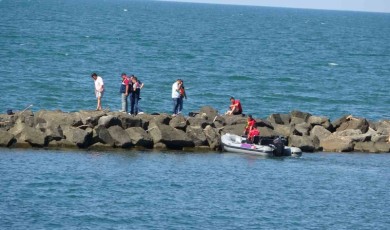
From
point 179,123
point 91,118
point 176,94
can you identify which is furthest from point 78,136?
point 176,94

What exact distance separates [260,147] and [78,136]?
7.76 meters

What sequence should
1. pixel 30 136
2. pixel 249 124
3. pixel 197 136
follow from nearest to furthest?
pixel 30 136
pixel 197 136
pixel 249 124

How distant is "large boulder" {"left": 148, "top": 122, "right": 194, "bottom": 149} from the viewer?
4162cm

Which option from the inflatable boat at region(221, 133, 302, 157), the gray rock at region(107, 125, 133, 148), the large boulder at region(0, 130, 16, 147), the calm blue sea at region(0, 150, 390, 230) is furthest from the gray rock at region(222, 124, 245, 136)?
the large boulder at region(0, 130, 16, 147)

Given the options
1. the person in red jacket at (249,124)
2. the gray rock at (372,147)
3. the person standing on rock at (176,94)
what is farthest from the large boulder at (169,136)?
the gray rock at (372,147)

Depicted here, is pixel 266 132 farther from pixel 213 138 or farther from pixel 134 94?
pixel 134 94

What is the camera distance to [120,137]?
4119cm

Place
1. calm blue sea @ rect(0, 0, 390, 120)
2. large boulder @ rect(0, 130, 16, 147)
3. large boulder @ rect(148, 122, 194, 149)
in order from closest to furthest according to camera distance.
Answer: large boulder @ rect(0, 130, 16, 147)
large boulder @ rect(148, 122, 194, 149)
calm blue sea @ rect(0, 0, 390, 120)

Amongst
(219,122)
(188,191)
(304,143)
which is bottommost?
(188,191)

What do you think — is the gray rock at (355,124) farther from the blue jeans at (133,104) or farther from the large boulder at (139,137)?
the large boulder at (139,137)

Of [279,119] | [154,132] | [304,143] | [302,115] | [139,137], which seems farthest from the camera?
[302,115]

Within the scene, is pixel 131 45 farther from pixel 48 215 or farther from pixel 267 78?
pixel 48 215

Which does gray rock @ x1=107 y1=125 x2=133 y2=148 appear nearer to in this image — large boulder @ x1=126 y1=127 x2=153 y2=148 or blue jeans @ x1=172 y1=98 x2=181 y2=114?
large boulder @ x1=126 y1=127 x2=153 y2=148

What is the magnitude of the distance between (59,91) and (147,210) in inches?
1281
